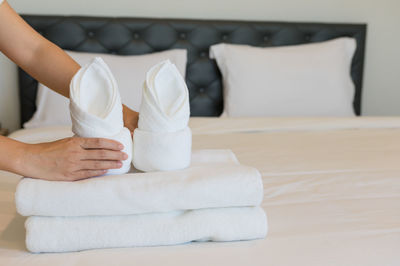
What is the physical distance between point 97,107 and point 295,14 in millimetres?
2189

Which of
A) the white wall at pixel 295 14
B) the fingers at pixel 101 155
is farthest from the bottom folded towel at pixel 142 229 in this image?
the white wall at pixel 295 14

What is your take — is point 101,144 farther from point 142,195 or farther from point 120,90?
point 120,90

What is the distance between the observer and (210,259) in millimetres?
767

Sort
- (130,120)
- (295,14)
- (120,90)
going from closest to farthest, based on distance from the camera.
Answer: (130,120) < (120,90) < (295,14)

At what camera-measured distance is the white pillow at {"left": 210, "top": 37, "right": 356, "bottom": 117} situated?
7.73 feet

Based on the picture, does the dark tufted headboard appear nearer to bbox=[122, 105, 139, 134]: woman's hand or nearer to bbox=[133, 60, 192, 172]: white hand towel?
bbox=[122, 105, 139, 134]: woman's hand

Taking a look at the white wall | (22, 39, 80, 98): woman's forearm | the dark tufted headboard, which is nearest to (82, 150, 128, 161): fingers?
(22, 39, 80, 98): woman's forearm

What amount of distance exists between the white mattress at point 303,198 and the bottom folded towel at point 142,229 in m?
0.02

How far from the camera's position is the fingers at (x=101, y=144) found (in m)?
0.81

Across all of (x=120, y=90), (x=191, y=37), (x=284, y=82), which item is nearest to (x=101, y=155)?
(x=120, y=90)

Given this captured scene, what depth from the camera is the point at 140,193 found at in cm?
78

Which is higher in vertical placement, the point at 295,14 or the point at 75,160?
the point at 295,14

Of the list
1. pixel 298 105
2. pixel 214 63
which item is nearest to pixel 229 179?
pixel 298 105

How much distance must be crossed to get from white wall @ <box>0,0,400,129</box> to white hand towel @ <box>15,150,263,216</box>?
1.97 m
